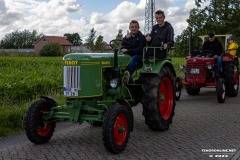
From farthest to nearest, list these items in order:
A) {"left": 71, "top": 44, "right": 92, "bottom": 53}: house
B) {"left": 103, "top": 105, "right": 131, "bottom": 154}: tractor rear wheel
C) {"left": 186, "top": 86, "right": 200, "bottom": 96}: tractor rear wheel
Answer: {"left": 186, "top": 86, "right": 200, "bottom": 96}: tractor rear wheel, {"left": 71, "top": 44, "right": 92, "bottom": 53}: house, {"left": 103, "top": 105, "right": 131, "bottom": 154}: tractor rear wheel

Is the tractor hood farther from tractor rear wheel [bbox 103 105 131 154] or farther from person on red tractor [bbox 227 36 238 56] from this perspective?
person on red tractor [bbox 227 36 238 56]

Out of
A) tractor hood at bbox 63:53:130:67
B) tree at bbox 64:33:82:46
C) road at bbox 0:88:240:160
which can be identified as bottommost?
road at bbox 0:88:240:160

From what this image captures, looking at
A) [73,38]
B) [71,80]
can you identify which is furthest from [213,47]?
[73,38]

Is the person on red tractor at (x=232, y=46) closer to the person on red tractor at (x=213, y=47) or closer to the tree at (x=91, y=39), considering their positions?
the person on red tractor at (x=213, y=47)

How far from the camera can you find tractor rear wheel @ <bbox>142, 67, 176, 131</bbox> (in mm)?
6492

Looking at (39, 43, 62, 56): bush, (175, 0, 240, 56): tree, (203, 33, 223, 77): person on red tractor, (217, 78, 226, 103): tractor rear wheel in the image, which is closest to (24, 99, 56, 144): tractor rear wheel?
(217, 78, 226, 103): tractor rear wheel

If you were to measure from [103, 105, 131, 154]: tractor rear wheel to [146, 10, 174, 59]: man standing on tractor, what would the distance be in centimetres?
195

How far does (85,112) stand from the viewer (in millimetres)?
5914

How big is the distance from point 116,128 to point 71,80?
3.41ft

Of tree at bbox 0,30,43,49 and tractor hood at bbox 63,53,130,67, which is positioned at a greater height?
tree at bbox 0,30,43,49

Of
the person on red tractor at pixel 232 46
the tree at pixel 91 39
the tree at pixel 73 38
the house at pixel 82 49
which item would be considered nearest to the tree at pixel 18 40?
→ the tree at pixel 73 38

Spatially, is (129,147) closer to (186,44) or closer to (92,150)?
(92,150)

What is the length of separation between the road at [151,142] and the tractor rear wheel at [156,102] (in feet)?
0.63

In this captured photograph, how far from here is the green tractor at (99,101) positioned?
5.53m
